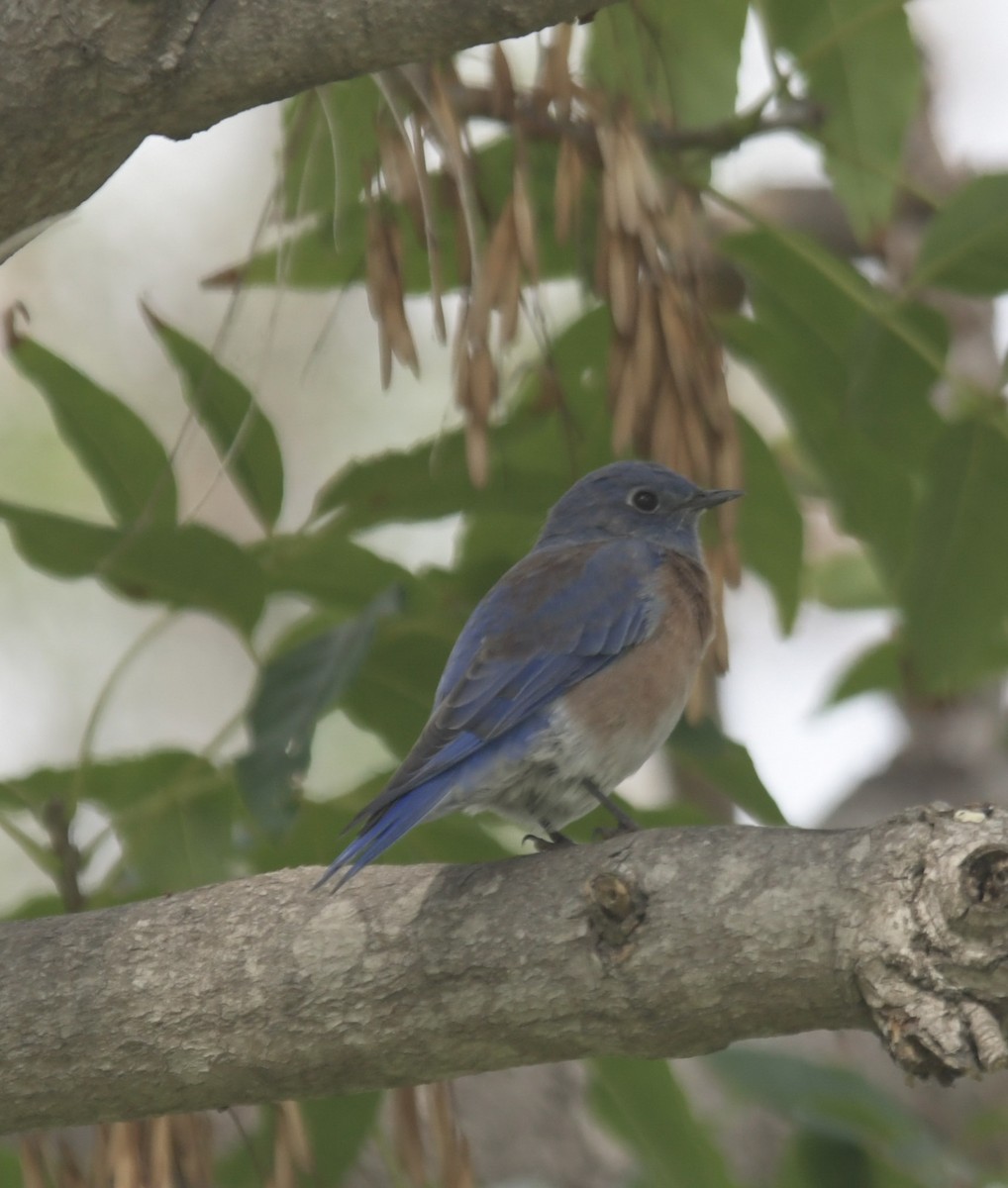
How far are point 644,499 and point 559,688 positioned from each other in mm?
962

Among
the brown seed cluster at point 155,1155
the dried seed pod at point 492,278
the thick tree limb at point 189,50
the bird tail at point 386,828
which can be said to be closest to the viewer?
the thick tree limb at point 189,50

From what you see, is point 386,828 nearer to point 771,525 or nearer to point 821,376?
point 771,525

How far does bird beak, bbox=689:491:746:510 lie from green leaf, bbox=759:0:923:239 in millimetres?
778

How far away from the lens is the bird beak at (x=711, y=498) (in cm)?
378

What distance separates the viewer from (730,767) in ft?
11.9

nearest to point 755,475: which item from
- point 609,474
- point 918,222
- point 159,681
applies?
point 609,474

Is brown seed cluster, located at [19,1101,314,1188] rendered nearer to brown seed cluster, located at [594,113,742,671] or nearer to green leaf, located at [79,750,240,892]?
green leaf, located at [79,750,240,892]

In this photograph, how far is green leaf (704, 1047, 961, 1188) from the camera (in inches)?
161

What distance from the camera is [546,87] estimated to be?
3836 mm

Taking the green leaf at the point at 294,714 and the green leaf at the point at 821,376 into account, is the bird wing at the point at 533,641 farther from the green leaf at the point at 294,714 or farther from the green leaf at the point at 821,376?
the green leaf at the point at 821,376

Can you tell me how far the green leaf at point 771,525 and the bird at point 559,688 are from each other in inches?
7.3

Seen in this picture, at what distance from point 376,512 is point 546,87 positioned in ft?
3.28

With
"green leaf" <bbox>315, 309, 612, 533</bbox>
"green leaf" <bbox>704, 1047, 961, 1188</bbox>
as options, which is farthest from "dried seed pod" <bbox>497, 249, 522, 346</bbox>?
"green leaf" <bbox>704, 1047, 961, 1188</bbox>

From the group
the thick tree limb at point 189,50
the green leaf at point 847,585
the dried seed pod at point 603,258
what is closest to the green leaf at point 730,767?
the dried seed pod at point 603,258
